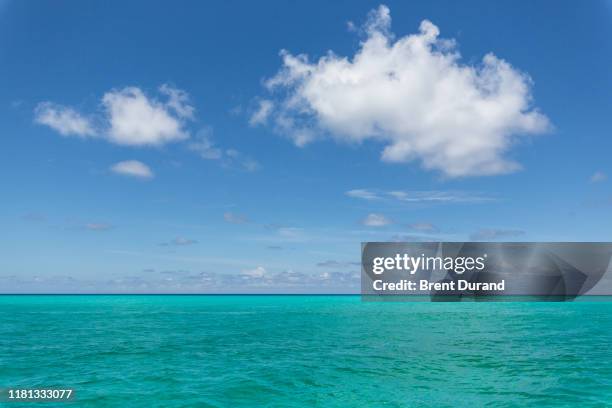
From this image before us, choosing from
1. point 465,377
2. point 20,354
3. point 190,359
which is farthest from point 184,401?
point 20,354

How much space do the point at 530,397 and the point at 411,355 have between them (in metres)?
15.4

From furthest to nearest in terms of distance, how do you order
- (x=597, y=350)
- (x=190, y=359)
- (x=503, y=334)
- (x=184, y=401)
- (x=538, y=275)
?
(x=538, y=275) → (x=503, y=334) → (x=597, y=350) → (x=190, y=359) → (x=184, y=401)

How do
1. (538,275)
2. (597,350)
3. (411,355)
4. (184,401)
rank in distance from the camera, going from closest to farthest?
1. (184,401)
2. (411,355)
3. (597,350)
4. (538,275)

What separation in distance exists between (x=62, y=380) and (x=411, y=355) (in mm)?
28989

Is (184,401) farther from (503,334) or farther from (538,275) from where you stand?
(538,275)

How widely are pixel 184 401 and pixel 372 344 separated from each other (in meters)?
28.3

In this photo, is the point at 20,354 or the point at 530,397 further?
the point at 20,354

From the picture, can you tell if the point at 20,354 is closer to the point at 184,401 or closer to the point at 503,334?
the point at 184,401

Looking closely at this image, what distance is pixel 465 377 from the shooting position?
30.5 metres

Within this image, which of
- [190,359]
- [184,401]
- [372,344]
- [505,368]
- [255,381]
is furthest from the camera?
[372,344]

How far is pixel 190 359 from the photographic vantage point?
3769cm

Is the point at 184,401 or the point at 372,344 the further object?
the point at 372,344

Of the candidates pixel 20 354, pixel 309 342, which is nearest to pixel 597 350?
pixel 309 342

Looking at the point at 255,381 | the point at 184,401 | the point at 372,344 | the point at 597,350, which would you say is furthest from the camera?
the point at 372,344
